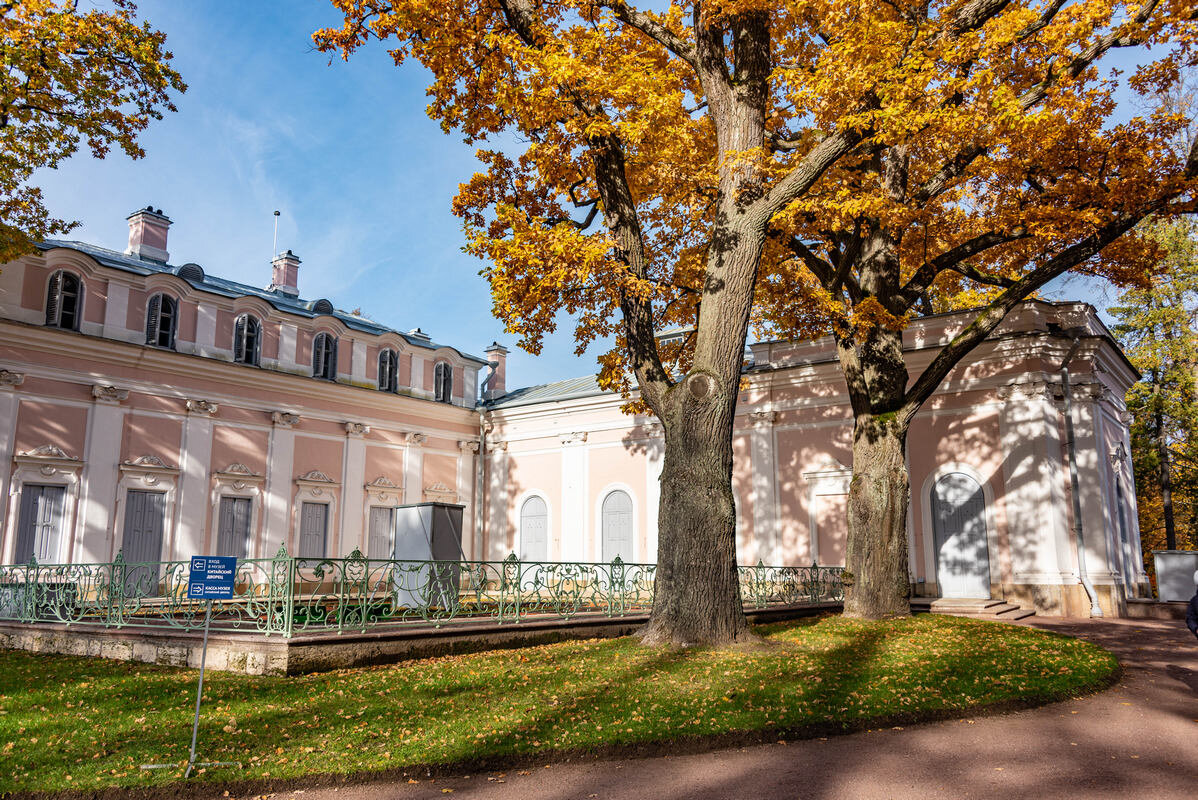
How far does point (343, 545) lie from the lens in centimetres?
2370

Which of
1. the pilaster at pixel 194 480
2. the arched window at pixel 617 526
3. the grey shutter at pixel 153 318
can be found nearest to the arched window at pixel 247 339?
the pilaster at pixel 194 480

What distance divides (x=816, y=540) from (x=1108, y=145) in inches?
455

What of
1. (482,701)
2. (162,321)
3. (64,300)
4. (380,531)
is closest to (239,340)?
(162,321)

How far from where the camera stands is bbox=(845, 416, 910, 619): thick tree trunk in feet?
43.5

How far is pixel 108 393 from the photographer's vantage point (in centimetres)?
1942

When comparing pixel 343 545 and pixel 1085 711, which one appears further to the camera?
pixel 343 545

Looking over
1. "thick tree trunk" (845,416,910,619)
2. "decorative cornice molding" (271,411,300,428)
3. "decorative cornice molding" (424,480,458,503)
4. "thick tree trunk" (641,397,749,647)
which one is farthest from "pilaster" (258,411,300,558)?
"thick tree trunk" (845,416,910,619)

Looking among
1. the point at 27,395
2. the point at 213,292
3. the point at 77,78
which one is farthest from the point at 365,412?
the point at 77,78

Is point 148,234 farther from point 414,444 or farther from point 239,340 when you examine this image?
point 414,444

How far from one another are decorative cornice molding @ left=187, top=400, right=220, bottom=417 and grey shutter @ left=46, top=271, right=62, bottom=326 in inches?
137

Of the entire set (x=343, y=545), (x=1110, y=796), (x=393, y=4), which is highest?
(x=393, y=4)

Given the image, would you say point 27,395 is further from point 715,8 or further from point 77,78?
point 715,8

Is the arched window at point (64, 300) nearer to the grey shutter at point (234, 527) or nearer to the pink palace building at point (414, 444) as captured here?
the pink palace building at point (414, 444)

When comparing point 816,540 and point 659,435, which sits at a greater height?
point 659,435
